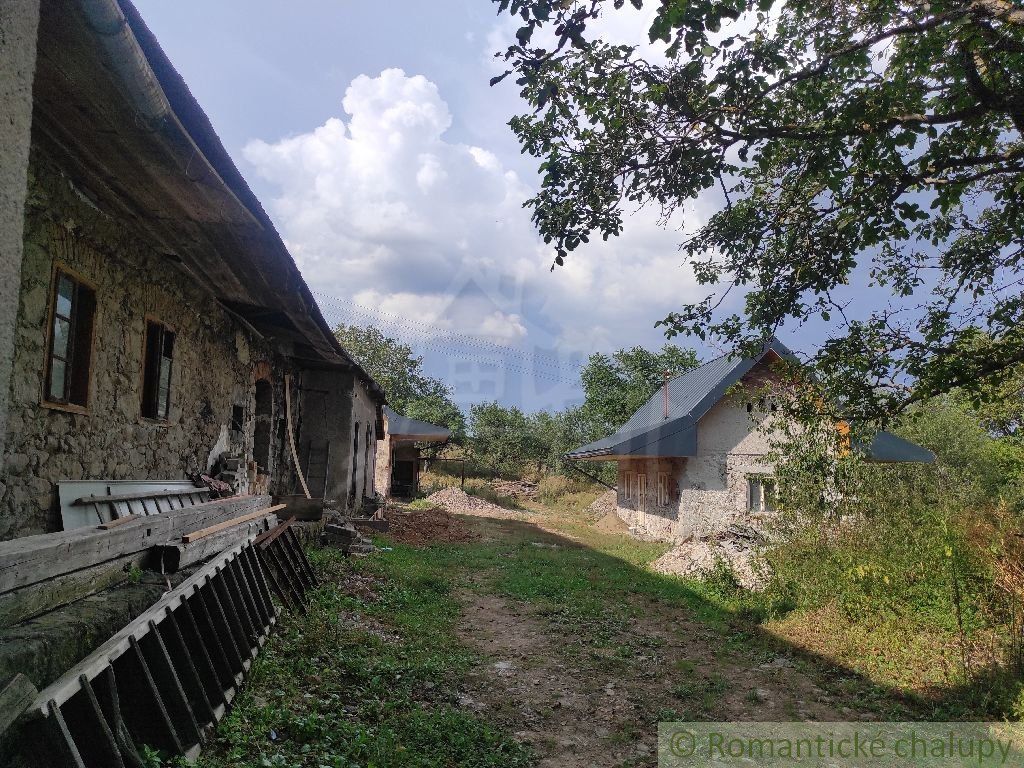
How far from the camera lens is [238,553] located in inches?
207

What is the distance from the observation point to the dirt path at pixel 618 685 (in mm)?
4484

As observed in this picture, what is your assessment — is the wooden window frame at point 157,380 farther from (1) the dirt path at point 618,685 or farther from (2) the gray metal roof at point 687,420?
(2) the gray metal roof at point 687,420

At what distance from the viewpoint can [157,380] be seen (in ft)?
18.9

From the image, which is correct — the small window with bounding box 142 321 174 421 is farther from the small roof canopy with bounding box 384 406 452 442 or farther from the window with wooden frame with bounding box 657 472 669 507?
the small roof canopy with bounding box 384 406 452 442

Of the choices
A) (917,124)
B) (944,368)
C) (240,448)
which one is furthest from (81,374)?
(944,368)

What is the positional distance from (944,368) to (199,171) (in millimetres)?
5431

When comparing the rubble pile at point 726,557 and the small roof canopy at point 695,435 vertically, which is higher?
the small roof canopy at point 695,435

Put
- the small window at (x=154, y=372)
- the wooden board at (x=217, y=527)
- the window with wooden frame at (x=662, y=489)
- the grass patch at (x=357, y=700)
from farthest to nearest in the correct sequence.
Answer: the window with wooden frame at (x=662, y=489)
the small window at (x=154, y=372)
the wooden board at (x=217, y=527)
the grass patch at (x=357, y=700)

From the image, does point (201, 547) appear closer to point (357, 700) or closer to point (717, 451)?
point (357, 700)

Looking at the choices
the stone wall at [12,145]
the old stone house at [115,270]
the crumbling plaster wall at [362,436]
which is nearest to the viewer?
the stone wall at [12,145]

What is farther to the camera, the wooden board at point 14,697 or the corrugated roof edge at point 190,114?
the corrugated roof edge at point 190,114

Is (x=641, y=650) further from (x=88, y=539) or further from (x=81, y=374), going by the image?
(x=81, y=374)

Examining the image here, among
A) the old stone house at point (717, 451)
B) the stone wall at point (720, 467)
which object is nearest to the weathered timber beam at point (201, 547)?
the old stone house at point (717, 451)

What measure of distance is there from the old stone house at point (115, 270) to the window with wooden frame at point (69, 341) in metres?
0.01
